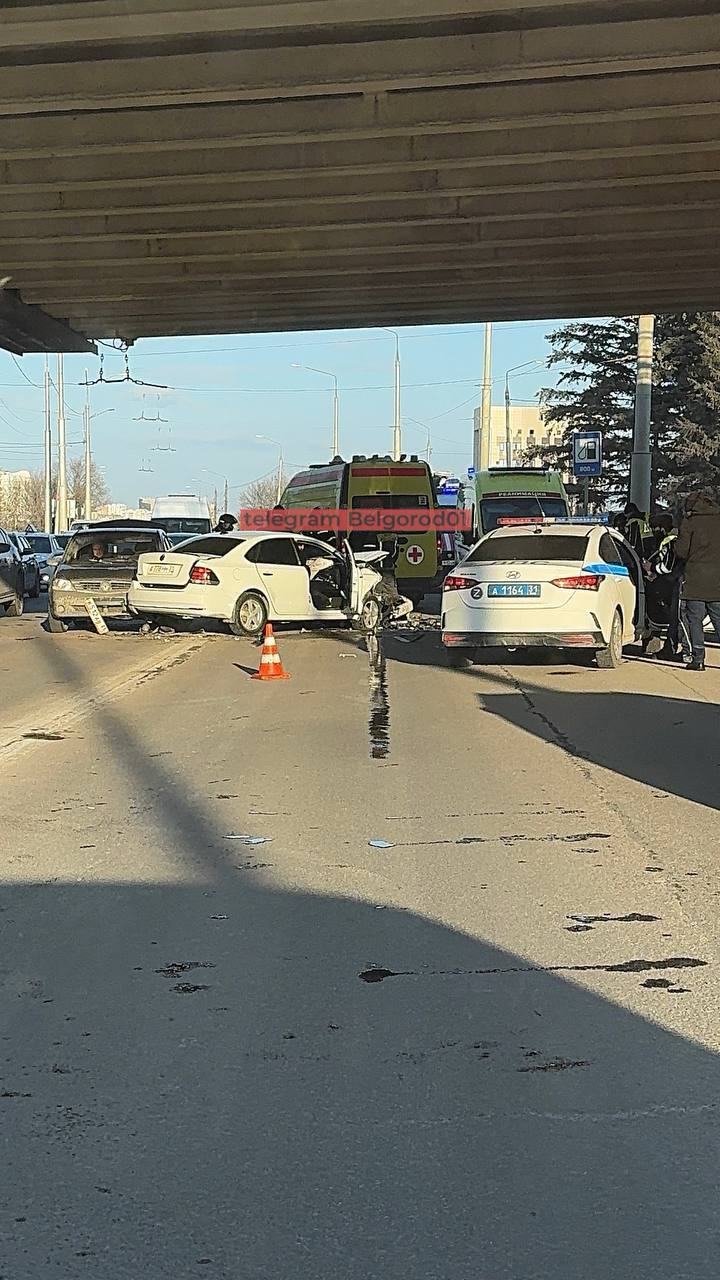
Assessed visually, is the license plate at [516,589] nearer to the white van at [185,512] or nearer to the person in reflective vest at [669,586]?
the person in reflective vest at [669,586]

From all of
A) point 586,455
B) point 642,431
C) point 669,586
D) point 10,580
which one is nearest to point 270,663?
point 669,586

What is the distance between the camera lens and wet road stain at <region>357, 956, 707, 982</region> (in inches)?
201

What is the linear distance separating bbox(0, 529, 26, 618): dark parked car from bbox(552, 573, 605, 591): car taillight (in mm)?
14440

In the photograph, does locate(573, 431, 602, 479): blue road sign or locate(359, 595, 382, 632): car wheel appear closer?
locate(359, 595, 382, 632): car wheel

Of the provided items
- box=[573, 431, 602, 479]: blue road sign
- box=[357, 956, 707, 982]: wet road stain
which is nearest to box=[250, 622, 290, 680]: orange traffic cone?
box=[357, 956, 707, 982]: wet road stain

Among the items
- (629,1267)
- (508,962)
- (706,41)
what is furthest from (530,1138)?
(706,41)

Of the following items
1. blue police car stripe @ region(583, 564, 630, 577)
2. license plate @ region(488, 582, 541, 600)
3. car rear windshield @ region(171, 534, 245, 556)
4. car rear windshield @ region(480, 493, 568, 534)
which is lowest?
license plate @ region(488, 582, 541, 600)

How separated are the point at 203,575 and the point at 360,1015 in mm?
15267

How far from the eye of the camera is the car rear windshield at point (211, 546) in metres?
19.8

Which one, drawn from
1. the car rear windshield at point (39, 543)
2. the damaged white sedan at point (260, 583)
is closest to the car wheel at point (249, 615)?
the damaged white sedan at point (260, 583)

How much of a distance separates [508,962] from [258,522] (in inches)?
1202

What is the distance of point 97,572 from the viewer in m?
21.5

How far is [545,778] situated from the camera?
909cm

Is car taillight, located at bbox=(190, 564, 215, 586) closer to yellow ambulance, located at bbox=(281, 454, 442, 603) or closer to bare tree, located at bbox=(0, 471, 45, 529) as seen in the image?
yellow ambulance, located at bbox=(281, 454, 442, 603)
